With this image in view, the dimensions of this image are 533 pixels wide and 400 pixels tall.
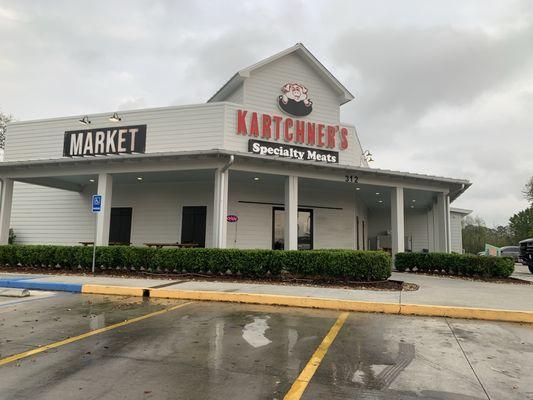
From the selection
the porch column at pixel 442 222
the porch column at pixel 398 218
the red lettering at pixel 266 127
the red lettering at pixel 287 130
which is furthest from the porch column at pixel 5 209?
the porch column at pixel 442 222

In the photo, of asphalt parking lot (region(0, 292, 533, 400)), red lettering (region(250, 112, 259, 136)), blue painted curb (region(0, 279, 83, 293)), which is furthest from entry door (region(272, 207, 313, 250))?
asphalt parking lot (region(0, 292, 533, 400))

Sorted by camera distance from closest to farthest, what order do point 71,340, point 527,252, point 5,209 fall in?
point 71,340
point 5,209
point 527,252

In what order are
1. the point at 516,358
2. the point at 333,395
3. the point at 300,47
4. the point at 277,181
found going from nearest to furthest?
1. the point at 333,395
2. the point at 516,358
3. the point at 277,181
4. the point at 300,47

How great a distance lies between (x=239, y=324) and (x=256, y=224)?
10586mm

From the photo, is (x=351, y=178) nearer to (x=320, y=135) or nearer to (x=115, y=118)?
(x=320, y=135)

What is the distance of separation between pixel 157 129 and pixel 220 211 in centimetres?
573

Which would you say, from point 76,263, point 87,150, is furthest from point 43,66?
point 76,263

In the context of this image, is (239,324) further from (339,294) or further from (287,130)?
(287,130)

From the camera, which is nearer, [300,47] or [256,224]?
[256,224]

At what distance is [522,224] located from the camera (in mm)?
44625

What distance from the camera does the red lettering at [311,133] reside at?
17438 millimetres

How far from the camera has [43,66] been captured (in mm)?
18516

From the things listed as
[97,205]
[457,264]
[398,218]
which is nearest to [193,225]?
[97,205]

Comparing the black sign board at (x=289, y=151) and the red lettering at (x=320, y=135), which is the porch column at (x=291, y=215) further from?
the red lettering at (x=320, y=135)
